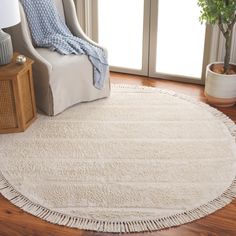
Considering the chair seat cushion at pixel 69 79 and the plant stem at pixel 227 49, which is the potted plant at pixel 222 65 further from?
the chair seat cushion at pixel 69 79

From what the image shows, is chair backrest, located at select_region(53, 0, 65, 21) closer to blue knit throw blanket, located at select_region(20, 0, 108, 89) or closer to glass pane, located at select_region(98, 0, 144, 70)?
blue knit throw blanket, located at select_region(20, 0, 108, 89)

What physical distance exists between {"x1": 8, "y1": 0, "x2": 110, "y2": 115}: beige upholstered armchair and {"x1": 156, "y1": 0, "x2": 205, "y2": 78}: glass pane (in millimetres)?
841

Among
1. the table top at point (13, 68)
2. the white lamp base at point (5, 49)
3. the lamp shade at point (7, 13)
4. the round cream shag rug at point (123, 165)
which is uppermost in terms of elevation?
the lamp shade at point (7, 13)

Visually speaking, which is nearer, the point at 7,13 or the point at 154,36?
the point at 7,13

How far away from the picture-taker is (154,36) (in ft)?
12.0

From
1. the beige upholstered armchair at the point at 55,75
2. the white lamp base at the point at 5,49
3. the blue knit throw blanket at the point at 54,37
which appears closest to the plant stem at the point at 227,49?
the blue knit throw blanket at the point at 54,37

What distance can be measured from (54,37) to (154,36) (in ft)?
3.13

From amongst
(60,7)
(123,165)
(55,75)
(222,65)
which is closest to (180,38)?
→ (222,65)

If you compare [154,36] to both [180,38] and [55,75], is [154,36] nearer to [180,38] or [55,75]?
[180,38]

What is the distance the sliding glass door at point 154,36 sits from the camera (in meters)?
3.54

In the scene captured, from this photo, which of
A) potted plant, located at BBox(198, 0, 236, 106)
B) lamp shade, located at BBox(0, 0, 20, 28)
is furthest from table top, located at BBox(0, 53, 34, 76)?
potted plant, located at BBox(198, 0, 236, 106)

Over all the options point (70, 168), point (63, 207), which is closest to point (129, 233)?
point (63, 207)

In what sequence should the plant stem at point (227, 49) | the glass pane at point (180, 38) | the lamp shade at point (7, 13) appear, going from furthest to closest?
the glass pane at point (180, 38) → the plant stem at point (227, 49) → the lamp shade at point (7, 13)

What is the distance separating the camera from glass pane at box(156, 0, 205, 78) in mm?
3498
